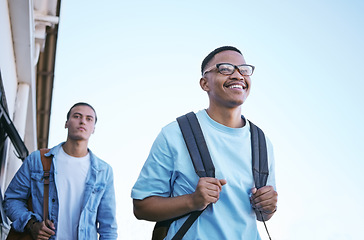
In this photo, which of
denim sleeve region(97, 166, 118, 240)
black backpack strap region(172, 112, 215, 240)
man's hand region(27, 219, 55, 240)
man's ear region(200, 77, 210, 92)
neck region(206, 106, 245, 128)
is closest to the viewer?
black backpack strap region(172, 112, 215, 240)

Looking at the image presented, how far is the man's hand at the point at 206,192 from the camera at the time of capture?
2098mm

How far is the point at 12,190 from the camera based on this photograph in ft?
13.3

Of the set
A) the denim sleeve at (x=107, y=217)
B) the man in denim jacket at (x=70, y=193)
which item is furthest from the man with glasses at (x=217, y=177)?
the denim sleeve at (x=107, y=217)

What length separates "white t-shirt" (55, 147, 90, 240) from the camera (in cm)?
397

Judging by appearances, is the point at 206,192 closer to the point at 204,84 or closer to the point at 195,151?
the point at 195,151

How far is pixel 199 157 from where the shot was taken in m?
2.29

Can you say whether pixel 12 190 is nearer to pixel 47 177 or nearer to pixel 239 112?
pixel 47 177

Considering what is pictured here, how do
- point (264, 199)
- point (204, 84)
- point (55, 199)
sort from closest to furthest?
point (264, 199) < point (204, 84) < point (55, 199)

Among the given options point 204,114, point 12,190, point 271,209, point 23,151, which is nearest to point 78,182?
point 12,190

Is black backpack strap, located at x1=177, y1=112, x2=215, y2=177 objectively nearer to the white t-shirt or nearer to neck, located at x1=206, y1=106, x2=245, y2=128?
neck, located at x1=206, y1=106, x2=245, y2=128

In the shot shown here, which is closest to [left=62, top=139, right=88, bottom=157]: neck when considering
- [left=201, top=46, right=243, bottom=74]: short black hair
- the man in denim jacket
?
the man in denim jacket

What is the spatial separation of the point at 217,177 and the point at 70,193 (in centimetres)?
210

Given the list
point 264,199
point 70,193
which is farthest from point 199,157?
point 70,193

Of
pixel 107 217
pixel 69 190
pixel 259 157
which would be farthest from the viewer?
pixel 107 217
